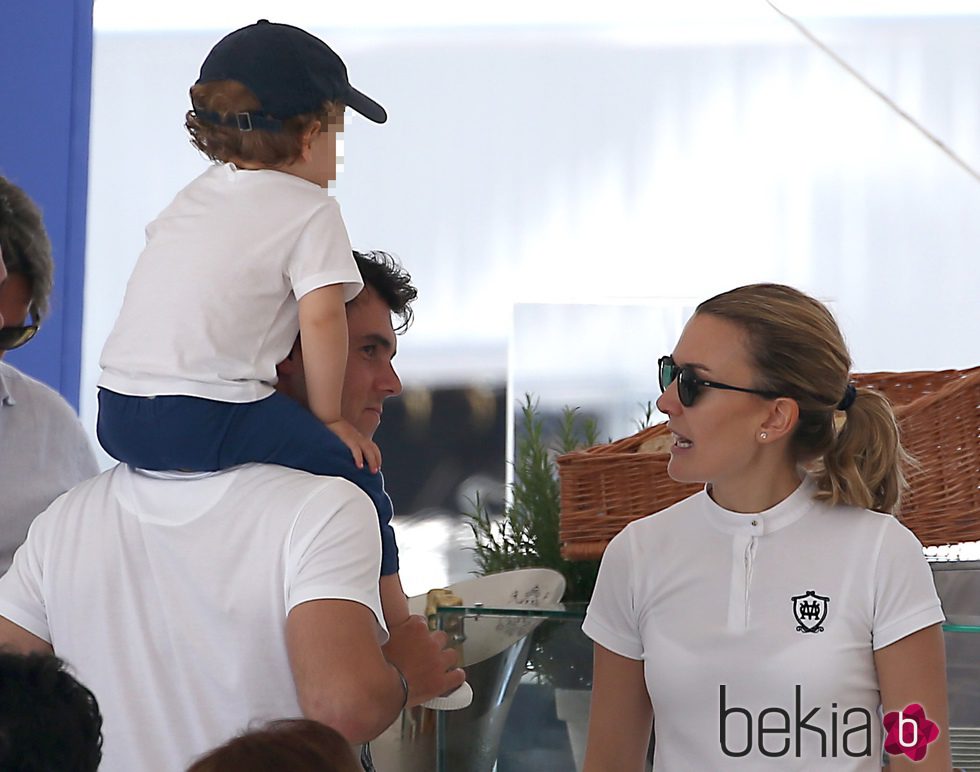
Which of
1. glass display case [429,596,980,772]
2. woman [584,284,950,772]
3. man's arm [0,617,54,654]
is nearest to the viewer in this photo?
man's arm [0,617,54,654]

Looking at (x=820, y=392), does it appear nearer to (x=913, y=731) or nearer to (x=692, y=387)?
(x=692, y=387)

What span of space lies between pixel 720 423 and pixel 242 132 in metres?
0.61

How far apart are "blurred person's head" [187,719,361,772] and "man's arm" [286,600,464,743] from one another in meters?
0.23

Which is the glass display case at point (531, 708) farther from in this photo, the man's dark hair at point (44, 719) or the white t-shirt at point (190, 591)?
the man's dark hair at point (44, 719)

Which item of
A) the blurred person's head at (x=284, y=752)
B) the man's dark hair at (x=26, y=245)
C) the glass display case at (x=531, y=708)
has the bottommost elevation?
the glass display case at (x=531, y=708)

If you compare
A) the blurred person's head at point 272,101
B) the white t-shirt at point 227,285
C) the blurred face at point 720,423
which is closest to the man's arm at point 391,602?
the white t-shirt at point 227,285

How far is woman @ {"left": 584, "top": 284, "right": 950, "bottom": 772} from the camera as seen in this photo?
1380mm

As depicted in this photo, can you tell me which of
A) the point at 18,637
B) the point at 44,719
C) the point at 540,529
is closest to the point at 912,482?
the point at 540,529

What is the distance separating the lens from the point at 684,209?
4.18 metres

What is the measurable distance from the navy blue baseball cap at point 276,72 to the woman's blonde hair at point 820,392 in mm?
487

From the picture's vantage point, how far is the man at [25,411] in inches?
65.7

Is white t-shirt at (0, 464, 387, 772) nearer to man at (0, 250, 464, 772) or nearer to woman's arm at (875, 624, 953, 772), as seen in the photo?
man at (0, 250, 464, 772)

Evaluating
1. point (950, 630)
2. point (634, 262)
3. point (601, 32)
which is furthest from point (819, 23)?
point (950, 630)

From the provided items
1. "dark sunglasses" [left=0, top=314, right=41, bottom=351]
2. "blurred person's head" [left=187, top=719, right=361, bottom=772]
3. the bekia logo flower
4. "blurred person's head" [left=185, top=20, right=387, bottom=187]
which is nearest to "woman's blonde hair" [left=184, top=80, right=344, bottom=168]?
"blurred person's head" [left=185, top=20, right=387, bottom=187]
